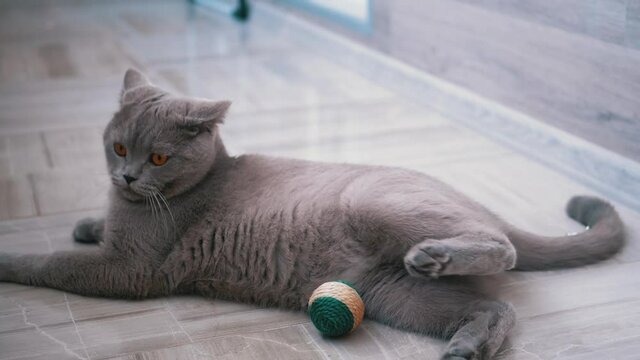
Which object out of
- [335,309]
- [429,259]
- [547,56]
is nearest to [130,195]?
[335,309]

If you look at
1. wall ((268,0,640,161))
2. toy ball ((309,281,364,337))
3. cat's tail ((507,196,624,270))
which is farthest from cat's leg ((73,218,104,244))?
wall ((268,0,640,161))

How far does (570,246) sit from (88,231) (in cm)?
113

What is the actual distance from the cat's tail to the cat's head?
67cm

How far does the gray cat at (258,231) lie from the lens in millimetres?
1572

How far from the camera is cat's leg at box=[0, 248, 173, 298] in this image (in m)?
1.69

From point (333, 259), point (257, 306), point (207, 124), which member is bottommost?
point (257, 306)

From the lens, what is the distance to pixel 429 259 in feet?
4.79

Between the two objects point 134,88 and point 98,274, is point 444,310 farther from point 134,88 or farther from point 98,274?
point 134,88

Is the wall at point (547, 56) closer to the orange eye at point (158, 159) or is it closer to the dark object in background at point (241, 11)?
the orange eye at point (158, 159)

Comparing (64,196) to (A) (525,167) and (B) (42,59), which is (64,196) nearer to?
(A) (525,167)

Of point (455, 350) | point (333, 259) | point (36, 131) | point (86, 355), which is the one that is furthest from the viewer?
point (36, 131)

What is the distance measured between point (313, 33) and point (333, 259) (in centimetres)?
278

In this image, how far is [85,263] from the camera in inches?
67.3

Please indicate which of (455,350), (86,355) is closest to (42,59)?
(86,355)
